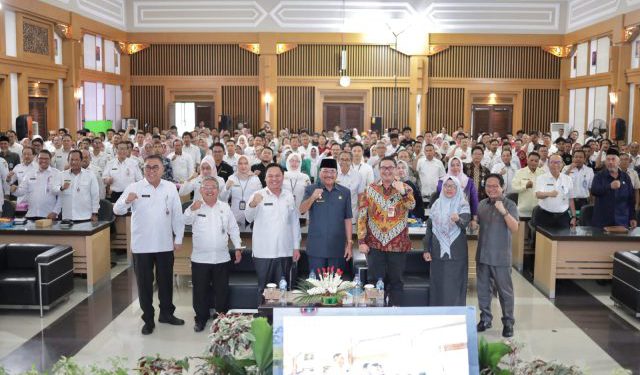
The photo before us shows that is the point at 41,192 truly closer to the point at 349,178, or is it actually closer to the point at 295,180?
the point at 295,180

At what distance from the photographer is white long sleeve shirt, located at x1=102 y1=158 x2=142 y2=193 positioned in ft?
33.1

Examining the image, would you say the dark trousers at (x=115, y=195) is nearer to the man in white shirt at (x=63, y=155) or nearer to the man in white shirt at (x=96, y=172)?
the man in white shirt at (x=96, y=172)

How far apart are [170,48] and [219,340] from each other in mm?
19982

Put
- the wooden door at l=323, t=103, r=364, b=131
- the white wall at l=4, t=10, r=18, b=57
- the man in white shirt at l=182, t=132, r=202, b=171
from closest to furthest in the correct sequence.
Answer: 1. the man in white shirt at l=182, t=132, r=202, b=171
2. the white wall at l=4, t=10, r=18, b=57
3. the wooden door at l=323, t=103, r=364, b=131

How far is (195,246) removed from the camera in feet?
20.8

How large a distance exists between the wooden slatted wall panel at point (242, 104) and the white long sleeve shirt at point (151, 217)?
1599 centimetres

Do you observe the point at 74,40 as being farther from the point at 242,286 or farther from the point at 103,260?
the point at 242,286

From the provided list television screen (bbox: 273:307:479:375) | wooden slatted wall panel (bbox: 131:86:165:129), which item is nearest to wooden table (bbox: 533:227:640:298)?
television screen (bbox: 273:307:479:375)

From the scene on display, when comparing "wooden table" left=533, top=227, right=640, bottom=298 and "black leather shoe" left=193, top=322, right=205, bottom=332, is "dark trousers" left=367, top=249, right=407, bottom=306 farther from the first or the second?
"wooden table" left=533, top=227, right=640, bottom=298

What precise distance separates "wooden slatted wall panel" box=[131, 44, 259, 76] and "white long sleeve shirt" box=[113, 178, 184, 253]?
16145 millimetres

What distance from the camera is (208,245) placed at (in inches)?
248

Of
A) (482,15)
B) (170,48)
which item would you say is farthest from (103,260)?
(482,15)

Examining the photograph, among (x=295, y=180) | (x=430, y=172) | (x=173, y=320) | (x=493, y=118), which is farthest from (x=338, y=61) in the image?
(x=173, y=320)

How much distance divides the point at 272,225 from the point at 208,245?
2.10 ft
